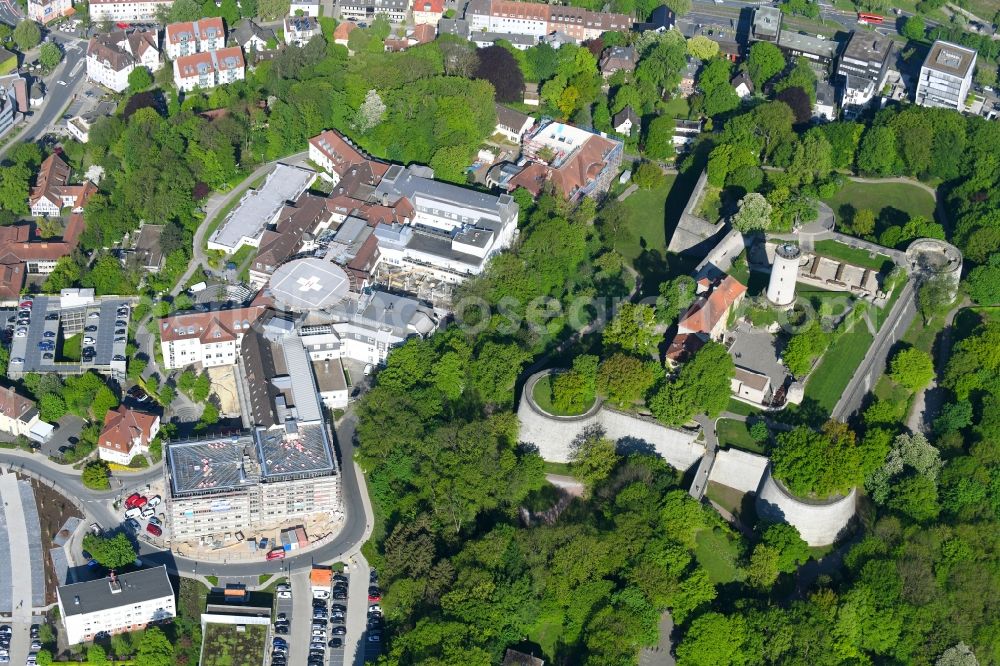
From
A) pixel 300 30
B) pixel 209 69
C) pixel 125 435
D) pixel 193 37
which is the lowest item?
pixel 125 435

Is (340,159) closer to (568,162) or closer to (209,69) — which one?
(568,162)

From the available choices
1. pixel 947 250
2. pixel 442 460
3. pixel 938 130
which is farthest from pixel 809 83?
pixel 442 460

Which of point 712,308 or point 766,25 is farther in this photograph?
point 766,25

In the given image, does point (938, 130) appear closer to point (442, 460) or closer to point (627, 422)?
point (627, 422)

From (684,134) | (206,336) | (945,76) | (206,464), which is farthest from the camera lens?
(945,76)

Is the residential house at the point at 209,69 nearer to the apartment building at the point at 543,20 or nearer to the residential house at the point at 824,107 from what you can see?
the apartment building at the point at 543,20

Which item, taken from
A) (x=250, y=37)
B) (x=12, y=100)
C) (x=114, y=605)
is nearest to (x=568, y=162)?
(x=250, y=37)
